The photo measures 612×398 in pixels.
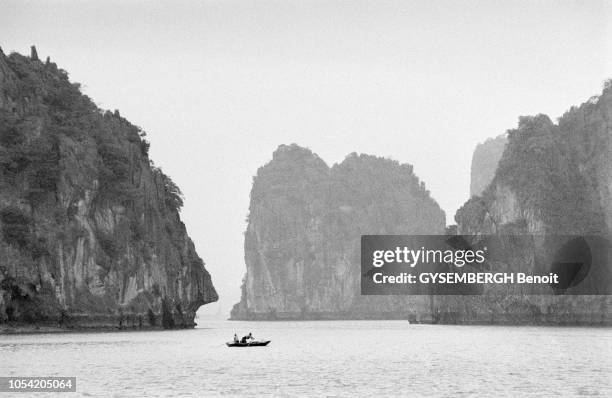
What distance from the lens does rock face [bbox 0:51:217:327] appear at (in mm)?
85938

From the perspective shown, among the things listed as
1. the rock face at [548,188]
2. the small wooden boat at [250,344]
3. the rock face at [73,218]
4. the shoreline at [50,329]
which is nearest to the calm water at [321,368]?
the small wooden boat at [250,344]

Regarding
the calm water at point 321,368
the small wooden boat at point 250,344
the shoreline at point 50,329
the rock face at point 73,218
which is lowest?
the calm water at point 321,368

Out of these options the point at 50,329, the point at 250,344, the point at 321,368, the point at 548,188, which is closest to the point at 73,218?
the point at 50,329

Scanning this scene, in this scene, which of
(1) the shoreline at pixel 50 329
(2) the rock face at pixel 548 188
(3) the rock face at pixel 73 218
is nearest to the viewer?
(1) the shoreline at pixel 50 329

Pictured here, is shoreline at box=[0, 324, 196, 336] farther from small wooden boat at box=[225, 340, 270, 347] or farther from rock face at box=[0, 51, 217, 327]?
small wooden boat at box=[225, 340, 270, 347]

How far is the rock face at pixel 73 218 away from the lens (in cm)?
8594

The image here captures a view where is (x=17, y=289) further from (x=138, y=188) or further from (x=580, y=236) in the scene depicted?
(x=580, y=236)

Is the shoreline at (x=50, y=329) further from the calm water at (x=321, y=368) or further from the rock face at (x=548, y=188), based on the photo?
the rock face at (x=548, y=188)

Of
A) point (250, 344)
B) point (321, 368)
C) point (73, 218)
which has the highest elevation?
point (73, 218)

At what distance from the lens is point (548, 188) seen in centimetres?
13012

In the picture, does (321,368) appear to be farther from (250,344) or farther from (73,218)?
(73,218)

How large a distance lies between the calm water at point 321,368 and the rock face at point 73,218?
45.5ft

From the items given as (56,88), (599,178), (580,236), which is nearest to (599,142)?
(599,178)

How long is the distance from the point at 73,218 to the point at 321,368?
48263 millimetres
